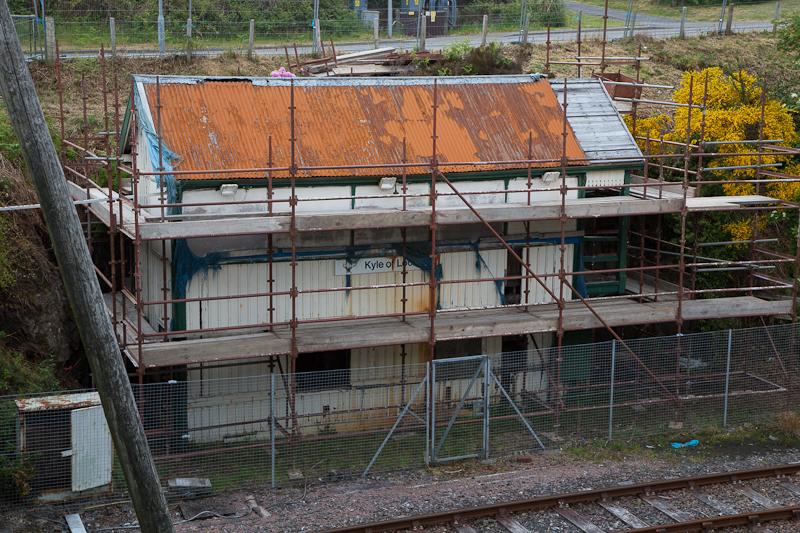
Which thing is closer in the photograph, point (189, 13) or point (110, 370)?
point (110, 370)

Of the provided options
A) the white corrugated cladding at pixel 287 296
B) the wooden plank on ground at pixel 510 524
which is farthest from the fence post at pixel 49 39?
the wooden plank on ground at pixel 510 524

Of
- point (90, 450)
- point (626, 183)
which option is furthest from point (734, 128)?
point (90, 450)

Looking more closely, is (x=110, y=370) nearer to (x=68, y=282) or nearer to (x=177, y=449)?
(x=68, y=282)

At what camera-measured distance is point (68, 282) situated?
1034cm

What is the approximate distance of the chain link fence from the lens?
638 inches

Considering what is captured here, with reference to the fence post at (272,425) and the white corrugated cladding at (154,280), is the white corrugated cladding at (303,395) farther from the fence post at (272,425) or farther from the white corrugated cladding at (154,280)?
the white corrugated cladding at (154,280)

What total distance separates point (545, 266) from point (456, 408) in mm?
3323

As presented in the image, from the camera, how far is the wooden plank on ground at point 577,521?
16.1m

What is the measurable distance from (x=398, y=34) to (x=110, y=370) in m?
30.3

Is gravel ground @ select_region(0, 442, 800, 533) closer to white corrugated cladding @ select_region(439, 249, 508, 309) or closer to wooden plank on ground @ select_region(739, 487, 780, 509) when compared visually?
wooden plank on ground @ select_region(739, 487, 780, 509)

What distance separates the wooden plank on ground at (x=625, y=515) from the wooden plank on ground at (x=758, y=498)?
205 centimetres

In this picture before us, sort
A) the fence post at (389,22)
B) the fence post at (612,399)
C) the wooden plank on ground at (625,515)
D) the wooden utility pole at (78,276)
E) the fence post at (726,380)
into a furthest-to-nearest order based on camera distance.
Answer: the fence post at (389,22) < the fence post at (726,380) < the fence post at (612,399) < the wooden plank on ground at (625,515) < the wooden utility pole at (78,276)

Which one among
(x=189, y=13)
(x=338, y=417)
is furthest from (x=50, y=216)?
(x=189, y=13)

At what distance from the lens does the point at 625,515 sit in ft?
54.3
